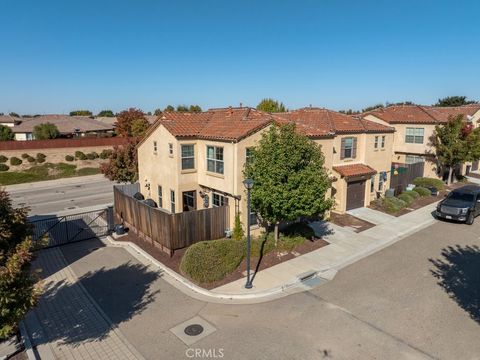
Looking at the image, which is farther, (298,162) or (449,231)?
(449,231)

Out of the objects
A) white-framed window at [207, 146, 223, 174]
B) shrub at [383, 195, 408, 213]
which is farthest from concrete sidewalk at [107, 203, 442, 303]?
white-framed window at [207, 146, 223, 174]

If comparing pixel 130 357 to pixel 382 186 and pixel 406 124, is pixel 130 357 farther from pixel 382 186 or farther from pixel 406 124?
pixel 406 124

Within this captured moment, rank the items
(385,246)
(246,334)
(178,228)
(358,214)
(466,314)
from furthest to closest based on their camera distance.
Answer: (358,214) < (385,246) < (178,228) < (466,314) < (246,334)

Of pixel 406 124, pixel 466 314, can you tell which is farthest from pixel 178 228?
pixel 406 124

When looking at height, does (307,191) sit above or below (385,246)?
above

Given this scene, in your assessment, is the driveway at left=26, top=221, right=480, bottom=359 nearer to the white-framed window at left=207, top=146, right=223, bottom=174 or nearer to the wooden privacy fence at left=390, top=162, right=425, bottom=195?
the white-framed window at left=207, top=146, right=223, bottom=174

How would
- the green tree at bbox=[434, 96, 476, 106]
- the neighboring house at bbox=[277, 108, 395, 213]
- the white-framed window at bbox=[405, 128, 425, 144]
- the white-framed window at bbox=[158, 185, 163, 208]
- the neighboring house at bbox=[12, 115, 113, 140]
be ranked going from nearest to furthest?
1. the white-framed window at bbox=[158, 185, 163, 208]
2. the neighboring house at bbox=[277, 108, 395, 213]
3. the white-framed window at bbox=[405, 128, 425, 144]
4. the neighboring house at bbox=[12, 115, 113, 140]
5. the green tree at bbox=[434, 96, 476, 106]

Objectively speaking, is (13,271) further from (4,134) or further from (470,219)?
(4,134)

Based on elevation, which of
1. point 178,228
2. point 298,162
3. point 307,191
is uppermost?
point 298,162
